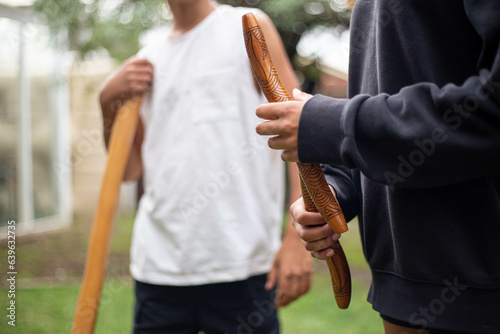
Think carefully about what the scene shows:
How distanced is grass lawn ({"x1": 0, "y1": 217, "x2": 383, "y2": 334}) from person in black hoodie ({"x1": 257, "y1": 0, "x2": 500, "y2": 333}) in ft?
6.09

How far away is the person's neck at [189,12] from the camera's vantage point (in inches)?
75.0

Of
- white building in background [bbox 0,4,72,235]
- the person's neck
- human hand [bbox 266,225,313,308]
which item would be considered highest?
the person's neck

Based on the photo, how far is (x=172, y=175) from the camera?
5.99 feet

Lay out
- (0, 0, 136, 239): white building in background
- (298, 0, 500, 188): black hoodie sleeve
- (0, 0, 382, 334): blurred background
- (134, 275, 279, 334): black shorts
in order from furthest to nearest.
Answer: (0, 0, 136, 239): white building in background < (0, 0, 382, 334): blurred background < (134, 275, 279, 334): black shorts < (298, 0, 500, 188): black hoodie sleeve

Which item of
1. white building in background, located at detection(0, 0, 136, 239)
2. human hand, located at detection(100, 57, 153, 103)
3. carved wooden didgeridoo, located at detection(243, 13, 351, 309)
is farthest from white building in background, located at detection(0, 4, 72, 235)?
carved wooden didgeridoo, located at detection(243, 13, 351, 309)

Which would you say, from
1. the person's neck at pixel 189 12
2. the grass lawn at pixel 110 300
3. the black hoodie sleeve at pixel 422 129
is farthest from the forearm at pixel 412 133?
the grass lawn at pixel 110 300

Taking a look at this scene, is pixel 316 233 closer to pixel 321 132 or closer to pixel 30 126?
pixel 321 132

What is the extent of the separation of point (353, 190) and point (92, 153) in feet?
36.1

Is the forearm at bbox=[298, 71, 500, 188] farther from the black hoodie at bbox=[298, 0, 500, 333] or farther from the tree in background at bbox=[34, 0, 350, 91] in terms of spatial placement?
the tree in background at bbox=[34, 0, 350, 91]

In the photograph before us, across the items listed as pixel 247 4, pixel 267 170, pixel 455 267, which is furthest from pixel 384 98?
pixel 247 4

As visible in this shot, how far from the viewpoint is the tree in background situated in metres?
5.75

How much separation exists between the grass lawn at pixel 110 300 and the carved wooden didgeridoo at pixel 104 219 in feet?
2.26

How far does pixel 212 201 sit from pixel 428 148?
103 cm

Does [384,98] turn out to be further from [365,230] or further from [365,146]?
[365,230]
